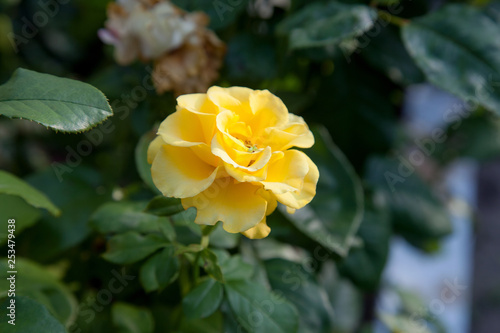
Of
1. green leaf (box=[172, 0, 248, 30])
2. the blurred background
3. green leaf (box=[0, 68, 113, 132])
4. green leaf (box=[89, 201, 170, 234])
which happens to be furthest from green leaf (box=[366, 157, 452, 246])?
green leaf (box=[0, 68, 113, 132])

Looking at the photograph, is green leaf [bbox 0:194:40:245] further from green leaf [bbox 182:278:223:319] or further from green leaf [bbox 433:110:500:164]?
green leaf [bbox 433:110:500:164]

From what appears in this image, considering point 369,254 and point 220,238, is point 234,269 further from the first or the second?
point 369,254

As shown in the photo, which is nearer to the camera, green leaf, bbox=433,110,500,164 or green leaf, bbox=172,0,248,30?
green leaf, bbox=172,0,248,30

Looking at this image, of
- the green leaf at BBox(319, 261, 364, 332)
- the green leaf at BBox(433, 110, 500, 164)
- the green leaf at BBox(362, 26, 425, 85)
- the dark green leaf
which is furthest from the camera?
the green leaf at BBox(433, 110, 500, 164)

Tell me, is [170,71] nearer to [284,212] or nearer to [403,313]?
[284,212]

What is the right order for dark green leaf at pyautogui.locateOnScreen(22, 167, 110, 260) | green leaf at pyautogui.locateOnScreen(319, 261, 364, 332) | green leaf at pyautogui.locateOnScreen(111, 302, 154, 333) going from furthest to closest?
green leaf at pyautogui.locateOnScreen(319, 261, 364, 332) → dark green leaf at pyautogui.locateOnScreen(22, 167, 110, 260) → green leaf at pyautogui.locateOnScreen(111, 302, 154, 333)

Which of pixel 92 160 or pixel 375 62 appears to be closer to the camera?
pixel 375 62

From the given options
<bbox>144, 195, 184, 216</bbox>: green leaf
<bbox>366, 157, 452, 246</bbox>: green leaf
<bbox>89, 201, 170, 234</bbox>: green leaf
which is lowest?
<bbox>366, 157, 452, 246</bbox>: green leaf

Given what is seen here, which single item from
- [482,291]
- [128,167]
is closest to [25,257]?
[128,167]

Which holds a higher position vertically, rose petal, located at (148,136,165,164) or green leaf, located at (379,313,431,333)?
rose petal, located at (148,136,165,164)
